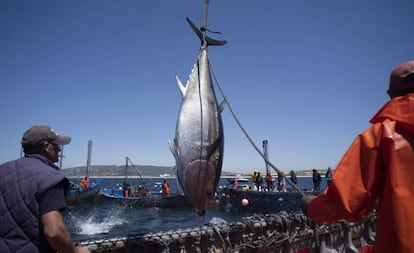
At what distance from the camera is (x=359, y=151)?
1.60m

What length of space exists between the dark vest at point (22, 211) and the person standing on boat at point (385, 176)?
182 cm

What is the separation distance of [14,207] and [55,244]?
37 cm

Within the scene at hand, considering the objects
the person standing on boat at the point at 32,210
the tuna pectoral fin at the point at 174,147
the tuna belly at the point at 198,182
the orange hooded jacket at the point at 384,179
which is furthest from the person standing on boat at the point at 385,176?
the tuna pectoral fin at the point at 174,147

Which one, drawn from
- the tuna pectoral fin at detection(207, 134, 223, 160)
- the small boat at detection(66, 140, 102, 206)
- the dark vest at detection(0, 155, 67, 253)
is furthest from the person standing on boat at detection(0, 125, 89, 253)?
the small boat at detection(66, 140, 102, 206)

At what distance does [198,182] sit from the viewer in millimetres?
3777

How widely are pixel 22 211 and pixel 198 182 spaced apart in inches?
85.0

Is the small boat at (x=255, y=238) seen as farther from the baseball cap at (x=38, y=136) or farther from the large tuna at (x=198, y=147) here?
Answer: the baseball cap at (x=38, y=136)

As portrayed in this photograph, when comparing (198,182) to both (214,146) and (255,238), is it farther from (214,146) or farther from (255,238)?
(255,238)

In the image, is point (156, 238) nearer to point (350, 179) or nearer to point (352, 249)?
point (350, 179)

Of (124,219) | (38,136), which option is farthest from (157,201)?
(38,136)

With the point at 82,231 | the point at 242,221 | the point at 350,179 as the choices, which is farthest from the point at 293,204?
the point at 350,179

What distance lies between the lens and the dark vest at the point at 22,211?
1913 mm

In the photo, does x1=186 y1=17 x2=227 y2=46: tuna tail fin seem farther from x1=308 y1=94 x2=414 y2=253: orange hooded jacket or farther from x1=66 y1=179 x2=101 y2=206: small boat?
x1=66 y1=179 x2=101 y2=206: small boat

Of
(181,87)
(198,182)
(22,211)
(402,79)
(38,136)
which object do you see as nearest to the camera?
(402,79)
